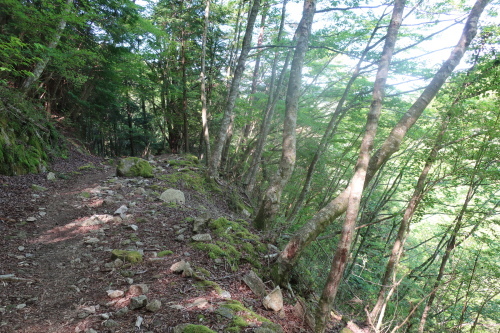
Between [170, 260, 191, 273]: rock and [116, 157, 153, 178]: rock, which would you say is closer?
[170, 260, 191, 273]: rock

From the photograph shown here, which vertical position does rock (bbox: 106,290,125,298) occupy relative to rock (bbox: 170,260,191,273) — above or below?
below

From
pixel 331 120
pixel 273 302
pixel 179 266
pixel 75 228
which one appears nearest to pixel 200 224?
pixel 179 266

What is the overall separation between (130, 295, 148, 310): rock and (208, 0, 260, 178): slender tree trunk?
6.00 m

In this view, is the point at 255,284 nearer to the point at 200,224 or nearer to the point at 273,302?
the point at 273,302

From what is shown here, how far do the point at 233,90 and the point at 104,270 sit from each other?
639 cm

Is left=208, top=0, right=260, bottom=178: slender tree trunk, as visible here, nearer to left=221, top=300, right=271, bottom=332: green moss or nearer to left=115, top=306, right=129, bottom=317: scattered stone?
left=221, top=300, right=271, bottom=332: green moss

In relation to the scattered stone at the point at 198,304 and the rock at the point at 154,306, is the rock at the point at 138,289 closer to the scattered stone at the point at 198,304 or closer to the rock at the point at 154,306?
the rock at the point at 154,306

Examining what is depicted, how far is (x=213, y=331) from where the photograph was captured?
256cm

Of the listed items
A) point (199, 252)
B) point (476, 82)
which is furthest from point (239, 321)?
point (476, 82)

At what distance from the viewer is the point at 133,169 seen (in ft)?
27.6

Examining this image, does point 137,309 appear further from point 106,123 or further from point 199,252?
point 106,123

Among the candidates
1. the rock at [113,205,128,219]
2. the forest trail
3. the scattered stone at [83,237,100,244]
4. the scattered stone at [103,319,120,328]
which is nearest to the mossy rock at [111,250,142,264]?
the forest trail

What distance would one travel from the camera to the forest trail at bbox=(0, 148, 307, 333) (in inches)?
109

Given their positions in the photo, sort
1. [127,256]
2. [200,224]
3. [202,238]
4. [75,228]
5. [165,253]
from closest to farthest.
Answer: [127,256], [165,253], [202,238], [75,228], [200,224]
